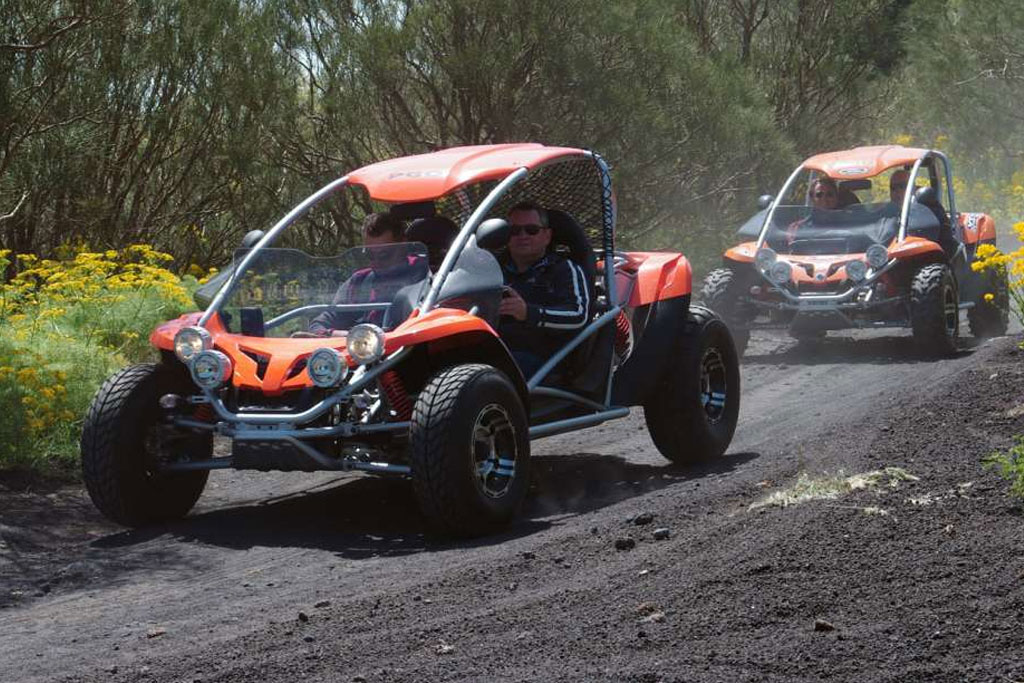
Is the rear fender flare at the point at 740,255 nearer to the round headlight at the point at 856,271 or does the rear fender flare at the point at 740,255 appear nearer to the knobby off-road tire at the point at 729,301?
the knobby off-road tire at the point at 729,301

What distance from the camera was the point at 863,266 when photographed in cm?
1387

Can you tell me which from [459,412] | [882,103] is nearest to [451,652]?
[459,412]

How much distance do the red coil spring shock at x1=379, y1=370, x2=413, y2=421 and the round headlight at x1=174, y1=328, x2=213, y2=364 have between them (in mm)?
846

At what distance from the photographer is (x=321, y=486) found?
8977 millimetres

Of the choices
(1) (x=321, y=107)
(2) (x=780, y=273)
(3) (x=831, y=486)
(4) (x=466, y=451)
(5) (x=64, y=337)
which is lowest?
(3) (x=831, y=486)

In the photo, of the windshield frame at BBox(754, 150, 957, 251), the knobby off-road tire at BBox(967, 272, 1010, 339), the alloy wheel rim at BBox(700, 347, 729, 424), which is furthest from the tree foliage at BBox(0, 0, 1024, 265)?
the alloy wheel rim at BBox(700, 347, 729, 424)

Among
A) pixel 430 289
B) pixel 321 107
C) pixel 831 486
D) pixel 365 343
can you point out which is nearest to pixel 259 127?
pixel 321 107

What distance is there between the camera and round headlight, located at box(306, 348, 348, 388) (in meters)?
7.11

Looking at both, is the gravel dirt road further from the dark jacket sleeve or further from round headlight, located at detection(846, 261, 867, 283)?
round headlight, located at detection(846, 261, 867, 283)

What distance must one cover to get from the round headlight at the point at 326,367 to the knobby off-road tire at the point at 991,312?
948 centimetres

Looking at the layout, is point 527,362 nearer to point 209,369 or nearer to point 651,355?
point 651,355

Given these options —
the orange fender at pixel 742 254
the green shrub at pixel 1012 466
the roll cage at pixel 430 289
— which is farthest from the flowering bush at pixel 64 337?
the green shrub at pixel 1012 466

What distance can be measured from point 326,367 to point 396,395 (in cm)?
44

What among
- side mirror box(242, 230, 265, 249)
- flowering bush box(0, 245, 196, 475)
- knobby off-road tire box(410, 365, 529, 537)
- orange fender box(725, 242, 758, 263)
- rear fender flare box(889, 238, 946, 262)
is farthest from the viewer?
orange fender box(725, 242, 758, 263)
